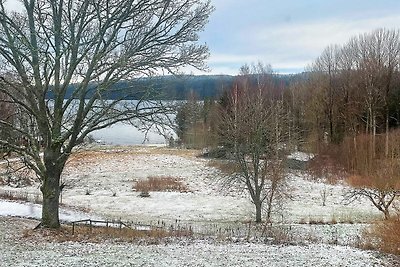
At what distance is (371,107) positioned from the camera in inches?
1769

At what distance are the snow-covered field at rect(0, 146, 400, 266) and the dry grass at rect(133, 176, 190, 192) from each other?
2.62ft

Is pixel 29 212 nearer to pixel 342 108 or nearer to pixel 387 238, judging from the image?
pixel 387 238

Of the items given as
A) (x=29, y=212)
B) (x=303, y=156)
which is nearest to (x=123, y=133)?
(x=29, y=212)

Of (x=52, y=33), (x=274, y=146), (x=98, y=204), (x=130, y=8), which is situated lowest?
(x=98, y=204)

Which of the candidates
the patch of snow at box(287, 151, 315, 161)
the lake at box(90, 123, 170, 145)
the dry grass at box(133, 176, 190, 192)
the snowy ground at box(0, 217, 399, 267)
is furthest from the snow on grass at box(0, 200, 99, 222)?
the patch of snow at box(287, 151, 315, 161)

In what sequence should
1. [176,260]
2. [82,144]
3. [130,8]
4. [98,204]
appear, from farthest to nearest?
[98,204], [82,144], [130,8], [176,260]

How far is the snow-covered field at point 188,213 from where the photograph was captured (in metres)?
10.6

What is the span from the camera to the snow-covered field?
10625 mm

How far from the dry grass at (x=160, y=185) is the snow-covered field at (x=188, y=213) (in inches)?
31.4

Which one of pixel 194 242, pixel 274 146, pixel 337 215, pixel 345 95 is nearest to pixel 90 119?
pixel 194 242

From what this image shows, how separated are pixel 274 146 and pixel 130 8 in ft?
42.9

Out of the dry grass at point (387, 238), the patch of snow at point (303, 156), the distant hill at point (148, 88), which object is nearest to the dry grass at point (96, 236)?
the distant hill at point (148, 88)

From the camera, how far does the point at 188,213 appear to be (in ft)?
82.7

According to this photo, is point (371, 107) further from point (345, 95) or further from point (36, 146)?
point (36, 146)
